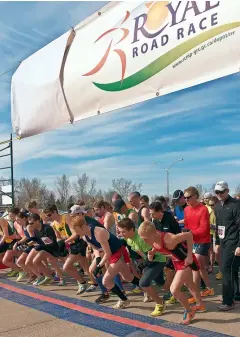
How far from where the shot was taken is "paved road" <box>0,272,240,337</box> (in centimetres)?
411

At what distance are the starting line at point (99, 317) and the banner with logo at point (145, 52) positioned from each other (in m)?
2.46

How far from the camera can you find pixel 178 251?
451 cm

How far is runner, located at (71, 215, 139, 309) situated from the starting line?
0.29 meters

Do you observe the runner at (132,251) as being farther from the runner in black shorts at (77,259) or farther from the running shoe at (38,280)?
the running shoe at (38,280)

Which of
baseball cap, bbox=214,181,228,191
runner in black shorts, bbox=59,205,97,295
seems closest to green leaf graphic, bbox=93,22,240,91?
baseball cap, bbox=214,181,228,191

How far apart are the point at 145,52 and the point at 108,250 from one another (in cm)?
317

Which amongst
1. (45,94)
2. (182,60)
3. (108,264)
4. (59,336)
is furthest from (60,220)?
(182,60)

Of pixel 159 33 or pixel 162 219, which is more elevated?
pixel 159 33

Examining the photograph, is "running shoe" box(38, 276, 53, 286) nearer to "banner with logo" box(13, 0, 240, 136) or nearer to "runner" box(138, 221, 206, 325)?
"runner" box(138, 221, 206, 325)

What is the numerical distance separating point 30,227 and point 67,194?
240ft

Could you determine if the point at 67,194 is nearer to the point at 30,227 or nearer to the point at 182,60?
the point at 30,227

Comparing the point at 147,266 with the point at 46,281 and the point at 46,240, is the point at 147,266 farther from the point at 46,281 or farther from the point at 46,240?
the point at 46,281

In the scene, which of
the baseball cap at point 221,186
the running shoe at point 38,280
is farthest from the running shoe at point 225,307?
the running shoe at point 38,280

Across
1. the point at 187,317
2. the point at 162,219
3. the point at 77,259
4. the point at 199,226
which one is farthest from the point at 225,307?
the point at 77,259
